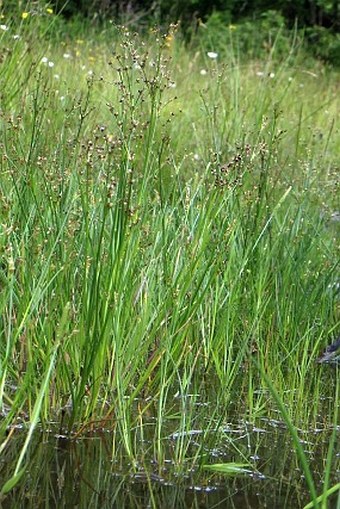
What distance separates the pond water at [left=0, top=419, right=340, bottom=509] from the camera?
176 cm

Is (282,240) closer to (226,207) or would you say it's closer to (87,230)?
(226,207)

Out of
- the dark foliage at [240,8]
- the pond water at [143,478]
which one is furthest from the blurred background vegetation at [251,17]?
the pond water at [143,478]

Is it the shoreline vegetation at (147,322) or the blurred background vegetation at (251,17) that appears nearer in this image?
the shoreline vegetation at (147,322)

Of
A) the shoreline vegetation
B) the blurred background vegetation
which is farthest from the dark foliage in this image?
the shoreline vegetation

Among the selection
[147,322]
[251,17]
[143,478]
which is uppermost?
[147,322]

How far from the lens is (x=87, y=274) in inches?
85.4

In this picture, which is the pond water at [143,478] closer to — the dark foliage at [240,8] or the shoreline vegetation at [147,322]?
the shoreline vegetation at [147,322]

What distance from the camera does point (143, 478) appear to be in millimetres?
1848

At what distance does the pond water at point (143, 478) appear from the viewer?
1759 millimetres

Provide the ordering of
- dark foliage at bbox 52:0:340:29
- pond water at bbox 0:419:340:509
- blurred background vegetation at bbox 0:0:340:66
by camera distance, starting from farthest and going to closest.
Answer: dark foliage at bbox 52:0:340:29 < blurred background vegetation at bbox 0:0:340:66 < pond water at bbox 0:419:340:509

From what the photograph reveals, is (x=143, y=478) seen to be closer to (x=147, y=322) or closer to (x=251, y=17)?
(x=147, y=322)

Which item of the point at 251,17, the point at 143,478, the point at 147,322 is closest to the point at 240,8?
the point at 251,17

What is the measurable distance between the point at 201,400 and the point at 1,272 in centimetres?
61

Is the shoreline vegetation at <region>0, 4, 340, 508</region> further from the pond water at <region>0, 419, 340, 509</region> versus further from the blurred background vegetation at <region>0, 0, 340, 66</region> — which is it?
the blurred background vegetation at <region>0, 0, 340, 66</region>
